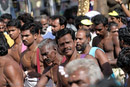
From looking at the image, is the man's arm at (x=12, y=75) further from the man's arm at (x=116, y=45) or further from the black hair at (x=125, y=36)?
the man's arm at (x=116, y=45)

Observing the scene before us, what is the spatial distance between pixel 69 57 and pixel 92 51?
2.98ft

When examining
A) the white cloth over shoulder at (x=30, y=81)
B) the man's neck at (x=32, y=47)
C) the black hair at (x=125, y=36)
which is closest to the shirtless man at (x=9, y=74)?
the white cloth over shoulder at (x=30, y=81)

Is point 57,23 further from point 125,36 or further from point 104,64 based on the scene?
point 125,36

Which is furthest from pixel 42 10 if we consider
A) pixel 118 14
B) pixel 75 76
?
pixel 75 76

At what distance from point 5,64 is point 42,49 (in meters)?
0.64

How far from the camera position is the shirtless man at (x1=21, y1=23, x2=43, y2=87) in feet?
19.3

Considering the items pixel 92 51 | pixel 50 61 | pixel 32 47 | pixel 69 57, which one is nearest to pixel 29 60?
pixel 32 47

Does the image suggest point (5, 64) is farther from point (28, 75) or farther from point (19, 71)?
point (28, 75)

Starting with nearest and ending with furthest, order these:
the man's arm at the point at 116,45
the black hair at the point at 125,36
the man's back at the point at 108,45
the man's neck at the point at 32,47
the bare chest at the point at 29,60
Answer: the black hair at the point at 125,36, the bare chest at the point at 29,60, the man's neck at the point at 32,47, the man's arm at the point at 116,45, the man's back at the point at 108,45

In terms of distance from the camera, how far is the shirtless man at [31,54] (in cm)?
590

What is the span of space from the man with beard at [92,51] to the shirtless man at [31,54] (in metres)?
0.83

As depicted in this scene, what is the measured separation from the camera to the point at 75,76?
277cm

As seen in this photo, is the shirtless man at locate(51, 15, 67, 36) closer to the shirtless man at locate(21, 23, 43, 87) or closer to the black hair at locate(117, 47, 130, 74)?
the shirtless man at locate(21, 23, 43, 87)

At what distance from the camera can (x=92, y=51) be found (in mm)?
A: 5410
